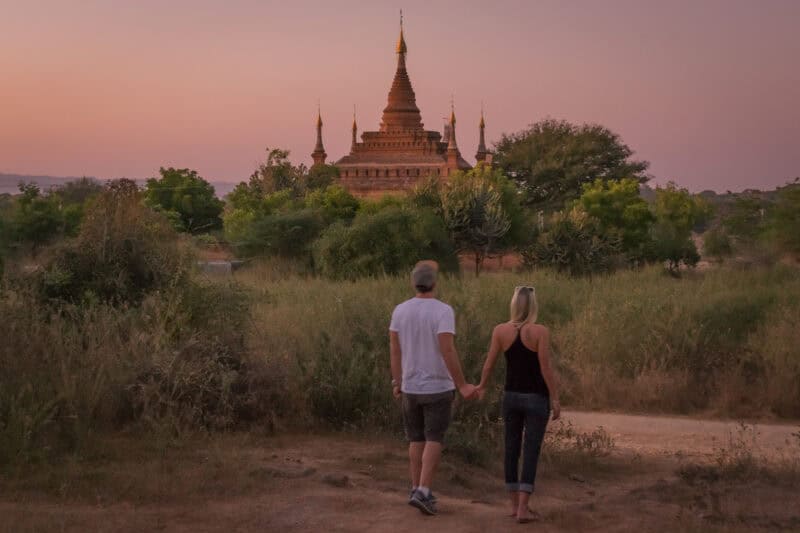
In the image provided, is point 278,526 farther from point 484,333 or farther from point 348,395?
point 484,333

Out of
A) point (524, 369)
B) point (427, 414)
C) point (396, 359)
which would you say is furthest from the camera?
point (396, 359)

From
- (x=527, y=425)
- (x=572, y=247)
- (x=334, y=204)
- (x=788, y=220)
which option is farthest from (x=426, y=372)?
(x=788, y=220)

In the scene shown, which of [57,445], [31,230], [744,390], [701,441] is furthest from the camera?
[31,230]

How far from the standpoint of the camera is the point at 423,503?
22.6ft

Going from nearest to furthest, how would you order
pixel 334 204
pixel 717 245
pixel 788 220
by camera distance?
pixel 788 220 → pixel 334 204 → pixel 717 245

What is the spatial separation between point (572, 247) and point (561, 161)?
2989cm

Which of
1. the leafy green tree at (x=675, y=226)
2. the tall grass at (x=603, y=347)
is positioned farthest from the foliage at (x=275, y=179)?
the tall grass at (x=603, y=347)

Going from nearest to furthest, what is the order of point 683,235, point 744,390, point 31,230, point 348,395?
point 348,395 < point 744,390 < point 31,230 < point 683,235

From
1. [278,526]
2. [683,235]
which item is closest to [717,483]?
[278,526]

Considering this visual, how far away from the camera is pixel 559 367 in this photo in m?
14.6

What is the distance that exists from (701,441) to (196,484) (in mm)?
5905

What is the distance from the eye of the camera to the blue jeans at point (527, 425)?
694 centimetres

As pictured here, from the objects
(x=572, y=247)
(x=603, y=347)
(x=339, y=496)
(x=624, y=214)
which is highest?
(x=624, y=214)

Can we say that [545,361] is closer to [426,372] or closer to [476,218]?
[426,372]
